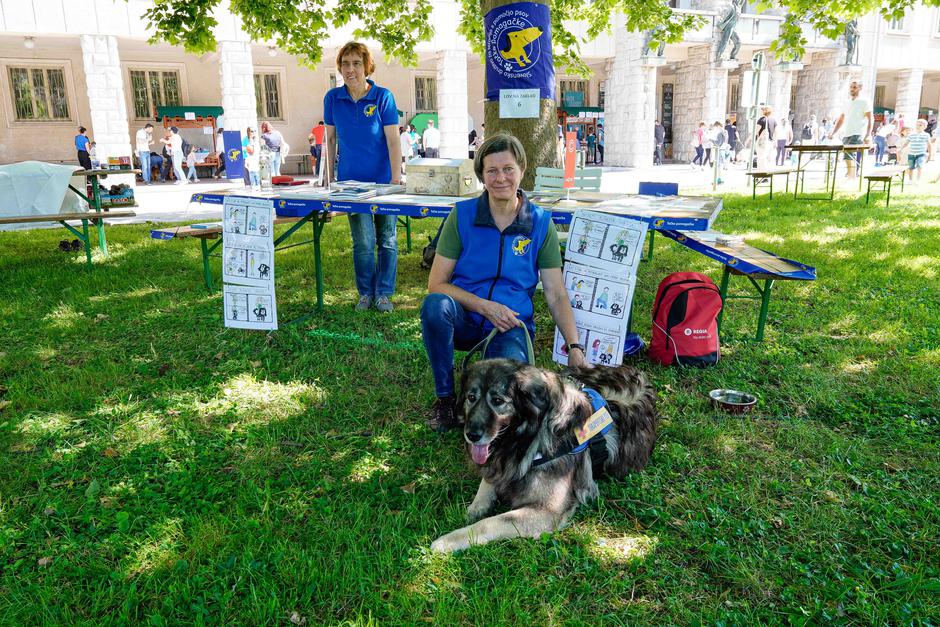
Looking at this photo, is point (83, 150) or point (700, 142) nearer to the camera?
point (83, 150)

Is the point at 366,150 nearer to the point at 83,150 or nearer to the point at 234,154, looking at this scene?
the point at 234,154

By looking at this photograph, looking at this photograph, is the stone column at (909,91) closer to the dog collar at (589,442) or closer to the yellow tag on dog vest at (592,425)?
the dog collar at (589,442)

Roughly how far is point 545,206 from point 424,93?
24.5 m

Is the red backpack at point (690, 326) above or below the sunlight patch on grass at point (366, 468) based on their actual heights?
above

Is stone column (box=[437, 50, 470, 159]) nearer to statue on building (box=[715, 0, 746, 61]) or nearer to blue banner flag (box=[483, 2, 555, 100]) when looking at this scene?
statue on building (box=[715, 0, 746, 61])

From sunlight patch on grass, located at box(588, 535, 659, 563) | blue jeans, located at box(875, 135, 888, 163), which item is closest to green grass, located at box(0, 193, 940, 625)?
sunlight patch on grass, located at box(588, 535, 659, 563)

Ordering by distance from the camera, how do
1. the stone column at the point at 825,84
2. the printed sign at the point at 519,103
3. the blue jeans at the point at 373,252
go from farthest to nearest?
1. the stone column at the point at 825,84
2. the printed sign at the point at 519,103
3. the blue jeans at the point at 373,252

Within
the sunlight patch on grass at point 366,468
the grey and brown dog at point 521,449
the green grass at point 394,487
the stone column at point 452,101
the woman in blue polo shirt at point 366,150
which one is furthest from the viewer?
the stone column at point 452,101

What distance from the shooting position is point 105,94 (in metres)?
17.6

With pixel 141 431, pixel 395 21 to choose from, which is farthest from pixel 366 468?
pixel 395 21

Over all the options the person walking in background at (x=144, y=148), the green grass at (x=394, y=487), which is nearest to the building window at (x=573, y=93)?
the person walking in background at (x=144, y=148)

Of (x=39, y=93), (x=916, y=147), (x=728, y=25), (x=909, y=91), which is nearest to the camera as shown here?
(x=916, y=147)

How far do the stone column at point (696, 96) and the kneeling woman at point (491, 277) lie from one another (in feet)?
83.9

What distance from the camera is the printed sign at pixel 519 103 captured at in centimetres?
586
